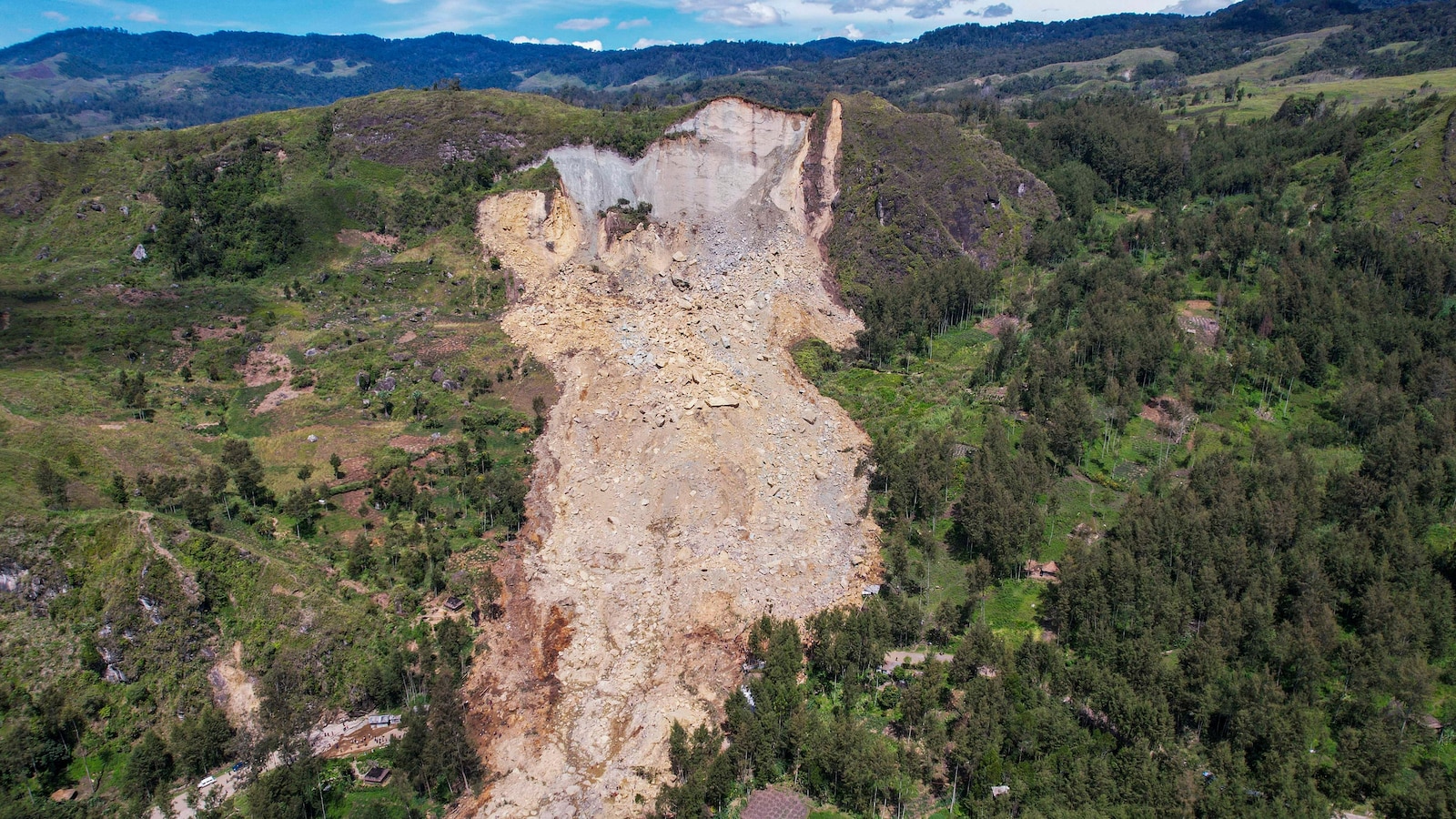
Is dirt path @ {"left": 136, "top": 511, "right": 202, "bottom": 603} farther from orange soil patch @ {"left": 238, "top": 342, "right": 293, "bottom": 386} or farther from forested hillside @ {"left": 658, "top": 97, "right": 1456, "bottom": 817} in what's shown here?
forested hillside @ {"left": 658, "top": 97, "right": 1456, "bottom": 817}

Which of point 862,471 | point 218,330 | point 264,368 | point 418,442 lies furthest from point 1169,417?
point 218,330

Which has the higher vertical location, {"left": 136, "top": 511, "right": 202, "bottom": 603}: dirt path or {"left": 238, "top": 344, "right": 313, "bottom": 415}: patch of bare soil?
{"left": 238, "top": 344, "right": 313, "bottom": 415}: patch of bare soil

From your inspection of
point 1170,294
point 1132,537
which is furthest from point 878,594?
point 1170,294

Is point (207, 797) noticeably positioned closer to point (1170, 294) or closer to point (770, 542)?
point (770, 542)

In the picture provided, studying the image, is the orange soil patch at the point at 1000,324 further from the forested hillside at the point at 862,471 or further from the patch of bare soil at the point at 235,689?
the patch of bare soil at the point at 235,689

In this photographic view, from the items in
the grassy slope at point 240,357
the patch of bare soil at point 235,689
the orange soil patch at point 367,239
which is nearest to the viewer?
the patch of bare soil at point 235,689

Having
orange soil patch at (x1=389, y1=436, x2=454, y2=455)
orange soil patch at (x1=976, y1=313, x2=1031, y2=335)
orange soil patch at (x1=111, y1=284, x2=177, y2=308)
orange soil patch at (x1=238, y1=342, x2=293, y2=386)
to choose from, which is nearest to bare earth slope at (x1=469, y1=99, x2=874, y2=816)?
orange soil patch at (x1=389, y1=436, x2=454, y2=455)

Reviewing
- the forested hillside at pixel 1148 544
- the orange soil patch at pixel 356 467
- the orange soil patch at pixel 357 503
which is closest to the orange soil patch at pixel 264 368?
the orange soil patch at pixel 356 467
